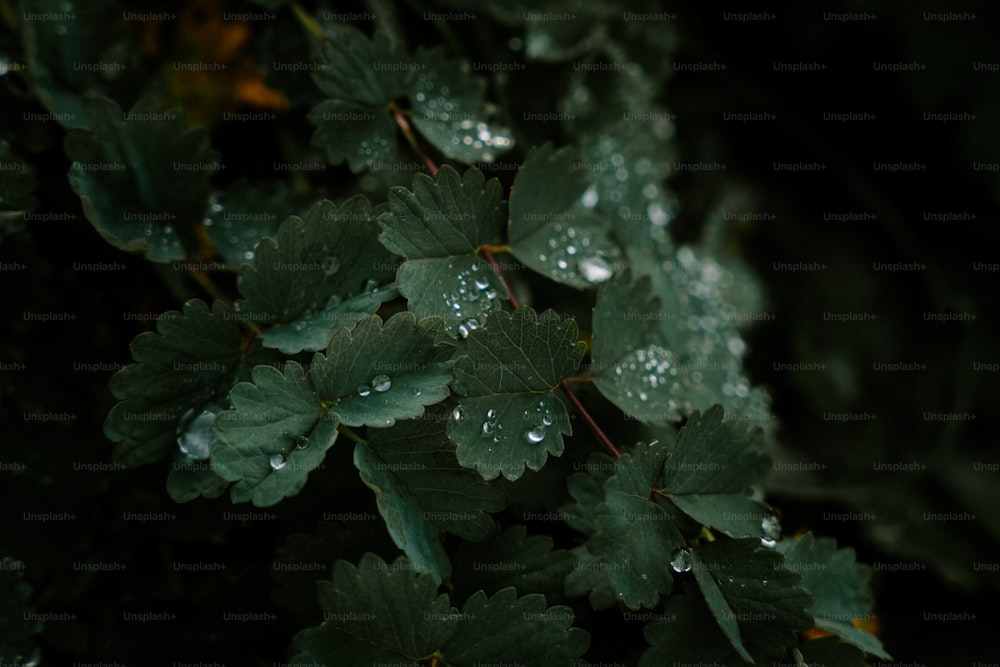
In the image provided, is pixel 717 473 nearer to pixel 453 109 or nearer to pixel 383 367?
pixel 383 367

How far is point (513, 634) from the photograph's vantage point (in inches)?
31.8

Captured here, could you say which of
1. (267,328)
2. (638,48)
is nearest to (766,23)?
(638,48)

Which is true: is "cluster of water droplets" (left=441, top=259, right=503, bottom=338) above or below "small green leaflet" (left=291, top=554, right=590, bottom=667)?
above

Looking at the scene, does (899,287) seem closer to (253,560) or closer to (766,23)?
(766,23)

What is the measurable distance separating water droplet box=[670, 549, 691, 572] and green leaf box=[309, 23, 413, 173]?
68 cm

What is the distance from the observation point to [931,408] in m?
1.86

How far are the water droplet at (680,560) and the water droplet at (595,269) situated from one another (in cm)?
38

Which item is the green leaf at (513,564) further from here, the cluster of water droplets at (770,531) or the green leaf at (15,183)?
the green leaf at (15,183)

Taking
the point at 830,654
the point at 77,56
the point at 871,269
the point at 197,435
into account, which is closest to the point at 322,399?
the point at 197,435

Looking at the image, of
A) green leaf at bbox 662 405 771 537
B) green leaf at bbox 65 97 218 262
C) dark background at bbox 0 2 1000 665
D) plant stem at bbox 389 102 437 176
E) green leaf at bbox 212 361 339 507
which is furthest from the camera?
dark background at bbox 0 2 1000 665

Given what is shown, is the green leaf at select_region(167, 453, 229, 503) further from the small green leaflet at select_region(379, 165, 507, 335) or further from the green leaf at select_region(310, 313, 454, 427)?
the small green leaflet at select_region(379, 165, 507, 335)

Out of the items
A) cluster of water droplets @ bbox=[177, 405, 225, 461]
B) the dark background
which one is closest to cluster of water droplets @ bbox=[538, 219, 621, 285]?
cluster of water droplets @ bbox=[177, 405, 225, 461]

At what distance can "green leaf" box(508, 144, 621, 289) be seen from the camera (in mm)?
1008

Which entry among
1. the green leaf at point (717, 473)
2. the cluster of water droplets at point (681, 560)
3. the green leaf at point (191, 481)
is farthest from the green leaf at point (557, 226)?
the green leaf at point (191, 481)
